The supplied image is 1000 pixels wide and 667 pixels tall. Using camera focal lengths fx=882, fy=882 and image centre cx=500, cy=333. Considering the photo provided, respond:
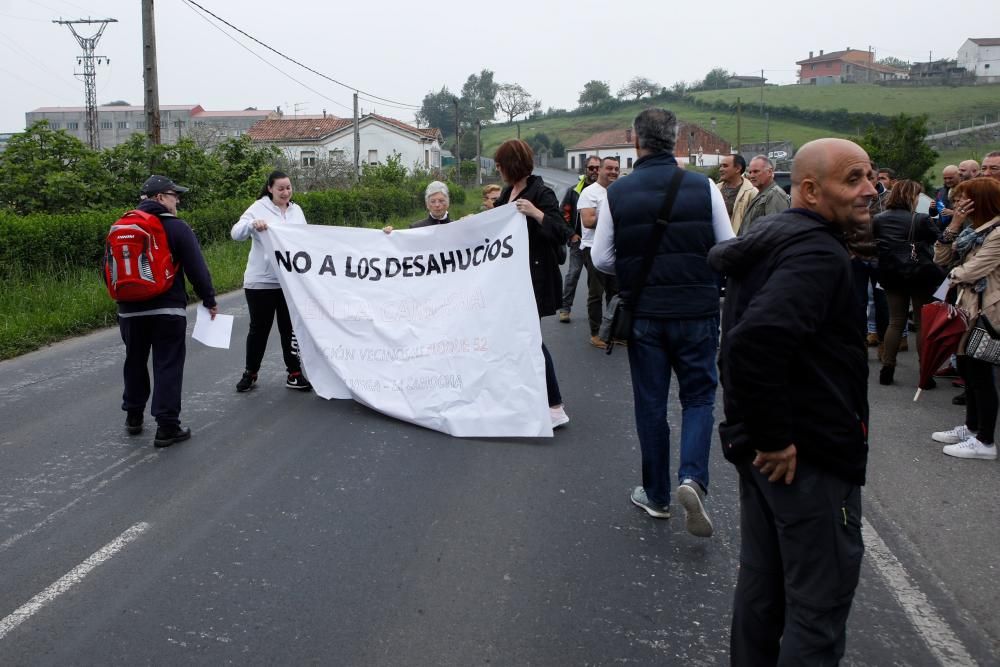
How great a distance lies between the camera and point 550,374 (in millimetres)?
6402

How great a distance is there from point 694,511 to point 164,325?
3849mm

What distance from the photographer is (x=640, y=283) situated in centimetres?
436

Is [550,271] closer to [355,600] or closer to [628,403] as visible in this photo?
[628,403]

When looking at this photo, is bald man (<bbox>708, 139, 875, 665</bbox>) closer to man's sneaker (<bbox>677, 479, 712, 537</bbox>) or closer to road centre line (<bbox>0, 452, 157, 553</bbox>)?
man's sneaker (<bbox>677, 479, 712, 537</bbox>)

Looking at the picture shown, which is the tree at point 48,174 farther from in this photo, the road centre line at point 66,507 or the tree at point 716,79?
the tree at point 716,79

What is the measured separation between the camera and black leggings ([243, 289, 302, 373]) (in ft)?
24.4

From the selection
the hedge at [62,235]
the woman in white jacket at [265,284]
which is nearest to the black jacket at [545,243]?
the woman in white jacket at [265,284]

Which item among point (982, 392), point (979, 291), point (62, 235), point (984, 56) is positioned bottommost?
point (982, 392)

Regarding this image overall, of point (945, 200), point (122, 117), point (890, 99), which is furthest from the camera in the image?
point (122, 117)

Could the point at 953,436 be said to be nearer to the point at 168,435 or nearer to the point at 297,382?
the point at 297,382

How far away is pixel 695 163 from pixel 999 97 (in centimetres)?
3111

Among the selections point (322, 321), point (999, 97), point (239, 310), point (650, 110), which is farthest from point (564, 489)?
point (999, 97)

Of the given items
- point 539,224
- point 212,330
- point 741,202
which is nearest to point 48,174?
point 212,330

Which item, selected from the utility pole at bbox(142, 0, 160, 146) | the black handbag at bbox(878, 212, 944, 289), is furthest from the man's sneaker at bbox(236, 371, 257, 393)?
the utility pole at bbox(142, 0, 160, 146)
